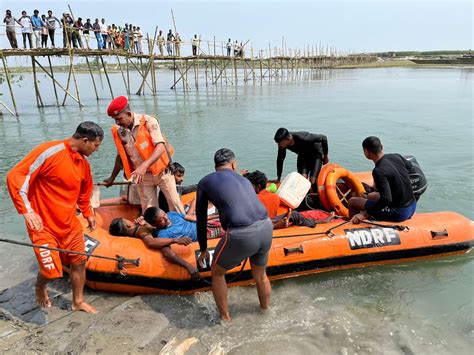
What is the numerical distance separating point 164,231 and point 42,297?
141 centimetres

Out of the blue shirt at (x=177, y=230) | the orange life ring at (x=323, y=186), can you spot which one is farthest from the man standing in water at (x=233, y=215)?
the orange life ring at (x=323, y=186)

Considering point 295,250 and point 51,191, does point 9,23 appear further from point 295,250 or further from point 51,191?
point 295,250

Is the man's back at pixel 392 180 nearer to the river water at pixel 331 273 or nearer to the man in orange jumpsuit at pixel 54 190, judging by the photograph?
the river water at pixel 331 273

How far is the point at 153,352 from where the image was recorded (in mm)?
3486

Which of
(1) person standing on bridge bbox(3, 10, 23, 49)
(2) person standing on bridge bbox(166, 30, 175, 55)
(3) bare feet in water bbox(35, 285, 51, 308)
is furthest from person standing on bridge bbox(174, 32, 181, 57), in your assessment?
(3) bare feet in water bbox(35, 285, 51, 308)

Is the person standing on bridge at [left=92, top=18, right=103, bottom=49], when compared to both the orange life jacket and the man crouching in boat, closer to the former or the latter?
the orange life jacket

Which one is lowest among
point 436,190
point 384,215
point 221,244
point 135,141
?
point 436,190

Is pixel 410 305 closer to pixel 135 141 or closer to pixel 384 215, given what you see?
pixel 384 215

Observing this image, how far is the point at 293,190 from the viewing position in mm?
5246

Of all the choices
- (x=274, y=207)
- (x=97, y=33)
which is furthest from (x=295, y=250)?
(x=97, y=33)

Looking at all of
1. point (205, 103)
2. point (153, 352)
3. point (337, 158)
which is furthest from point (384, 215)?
point (205, 103)

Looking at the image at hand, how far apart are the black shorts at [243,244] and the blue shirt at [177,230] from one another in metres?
1.16

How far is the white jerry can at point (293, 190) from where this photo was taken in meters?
5.17

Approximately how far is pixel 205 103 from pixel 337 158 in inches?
573
